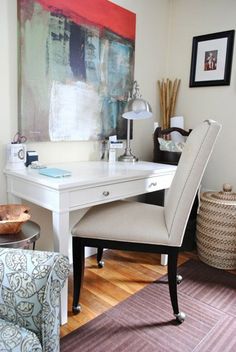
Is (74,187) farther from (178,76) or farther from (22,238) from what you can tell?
(178,76)

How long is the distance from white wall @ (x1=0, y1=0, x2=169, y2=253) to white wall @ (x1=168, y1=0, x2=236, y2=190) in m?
0.14

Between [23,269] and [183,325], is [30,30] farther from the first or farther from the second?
[183,325]

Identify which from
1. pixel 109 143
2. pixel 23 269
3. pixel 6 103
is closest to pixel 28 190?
pixel 6 103

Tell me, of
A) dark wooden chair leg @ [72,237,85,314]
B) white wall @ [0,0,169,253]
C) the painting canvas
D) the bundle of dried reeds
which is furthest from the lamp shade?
dark wooden chair leg @ [72,237,85,314]

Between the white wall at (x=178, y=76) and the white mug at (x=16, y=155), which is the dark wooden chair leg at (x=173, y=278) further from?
the white mug at (x=16, y=155)

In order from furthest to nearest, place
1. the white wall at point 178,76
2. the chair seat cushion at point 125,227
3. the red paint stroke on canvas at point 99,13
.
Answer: the white wall at point 178,76, the red paint stroke on canvas at point 99,13, the chair seat cushion at point 125,227

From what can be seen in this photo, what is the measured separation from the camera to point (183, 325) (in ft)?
4.80

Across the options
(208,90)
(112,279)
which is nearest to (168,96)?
(208,90)

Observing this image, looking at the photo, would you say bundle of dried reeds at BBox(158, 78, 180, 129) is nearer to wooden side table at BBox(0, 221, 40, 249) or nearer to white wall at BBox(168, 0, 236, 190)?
white wall at BBox(168, 0, 236, 190)

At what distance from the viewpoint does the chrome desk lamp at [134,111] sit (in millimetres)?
1906

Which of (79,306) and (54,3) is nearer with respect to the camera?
(79,306)

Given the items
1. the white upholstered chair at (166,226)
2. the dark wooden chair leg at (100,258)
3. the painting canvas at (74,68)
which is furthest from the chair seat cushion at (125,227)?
the painting canvas at (74,68)

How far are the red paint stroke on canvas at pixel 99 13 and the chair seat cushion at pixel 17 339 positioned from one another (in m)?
1.65

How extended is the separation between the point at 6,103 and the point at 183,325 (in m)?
1.55
